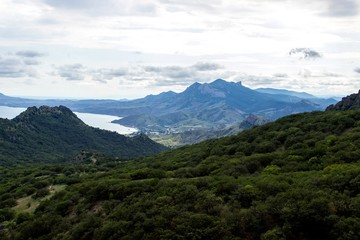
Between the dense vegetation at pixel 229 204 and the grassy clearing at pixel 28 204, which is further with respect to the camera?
the grassy clearing at pixel 28 204

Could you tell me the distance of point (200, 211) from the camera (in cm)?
2731

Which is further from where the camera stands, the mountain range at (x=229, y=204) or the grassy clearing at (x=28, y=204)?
the grassy clearing at (x=28, y=204)

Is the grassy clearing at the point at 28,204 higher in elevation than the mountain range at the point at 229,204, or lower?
lower

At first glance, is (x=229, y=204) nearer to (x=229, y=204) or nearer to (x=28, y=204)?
(x=229, y=204)

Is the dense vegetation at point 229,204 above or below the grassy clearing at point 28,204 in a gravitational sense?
above

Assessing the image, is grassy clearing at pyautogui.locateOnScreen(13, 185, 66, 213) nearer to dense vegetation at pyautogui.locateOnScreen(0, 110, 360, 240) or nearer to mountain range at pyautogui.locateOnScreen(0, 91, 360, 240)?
mountain range at pyautogui.locateOnScreen(0, 91, 360, 240)

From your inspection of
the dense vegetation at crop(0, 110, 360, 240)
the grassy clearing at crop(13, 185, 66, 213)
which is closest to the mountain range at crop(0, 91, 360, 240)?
the dense vegetation at crop(0, 110, 360, 240)

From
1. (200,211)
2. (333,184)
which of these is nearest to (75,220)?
(200,211)

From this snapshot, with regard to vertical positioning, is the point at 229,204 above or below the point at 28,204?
above

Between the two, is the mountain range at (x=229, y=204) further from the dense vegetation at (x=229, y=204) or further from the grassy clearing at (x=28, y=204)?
the grassy clearing at (x=28, y=204)

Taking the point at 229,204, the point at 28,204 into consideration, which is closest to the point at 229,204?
the point at 229,204

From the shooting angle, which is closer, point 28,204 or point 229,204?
point 229,204

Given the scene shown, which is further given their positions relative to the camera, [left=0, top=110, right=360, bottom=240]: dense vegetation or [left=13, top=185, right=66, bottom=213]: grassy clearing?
[left=13, top=185, right=66, bottom=213]: grassy clearing

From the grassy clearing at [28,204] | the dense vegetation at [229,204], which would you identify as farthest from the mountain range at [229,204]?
the grassy clearing at [28,204]
